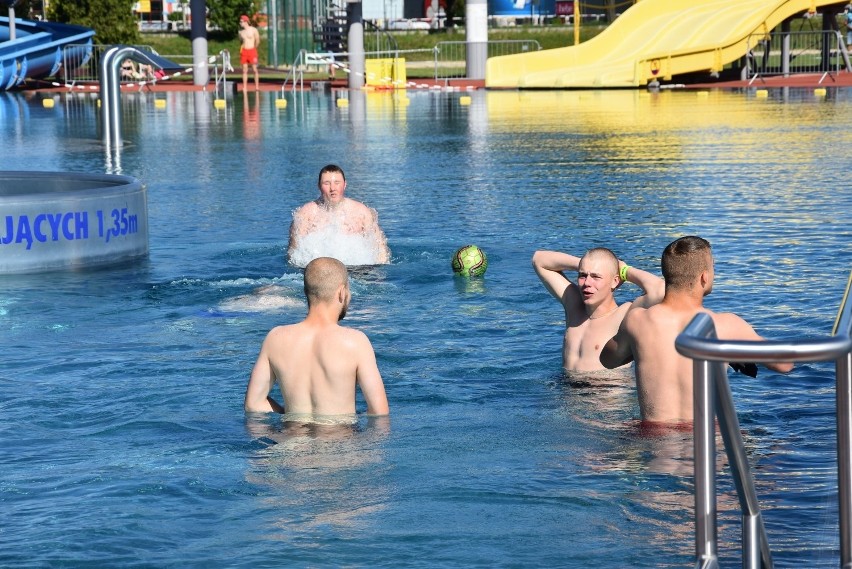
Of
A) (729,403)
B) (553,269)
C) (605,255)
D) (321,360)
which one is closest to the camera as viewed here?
(729,403)

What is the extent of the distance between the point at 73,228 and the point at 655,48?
3200 cm

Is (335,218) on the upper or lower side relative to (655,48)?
lower

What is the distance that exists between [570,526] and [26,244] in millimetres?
8114

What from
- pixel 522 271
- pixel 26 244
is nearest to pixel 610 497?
pixel 522 271

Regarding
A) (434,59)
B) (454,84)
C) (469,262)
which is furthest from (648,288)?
(434,59)

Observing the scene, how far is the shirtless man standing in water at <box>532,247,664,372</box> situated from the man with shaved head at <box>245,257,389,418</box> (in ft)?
5.28

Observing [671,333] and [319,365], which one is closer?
[671,333]

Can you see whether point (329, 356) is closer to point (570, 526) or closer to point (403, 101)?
point (570, 526)

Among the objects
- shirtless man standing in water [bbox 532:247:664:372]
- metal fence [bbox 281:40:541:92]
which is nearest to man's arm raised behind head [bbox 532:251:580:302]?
shirtless man standing in water [bbox 532:247:664:372]

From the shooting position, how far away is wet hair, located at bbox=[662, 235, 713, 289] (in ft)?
20.6

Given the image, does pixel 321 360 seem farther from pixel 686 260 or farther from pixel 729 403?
pixel 729 403

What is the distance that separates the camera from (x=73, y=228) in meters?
12.9

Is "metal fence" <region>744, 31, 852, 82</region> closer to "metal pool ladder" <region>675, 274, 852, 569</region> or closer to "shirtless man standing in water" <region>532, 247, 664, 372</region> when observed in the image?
"shirtless man standing in water" <region>532, 247, 664, 372</region>

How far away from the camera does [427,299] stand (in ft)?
38.1
